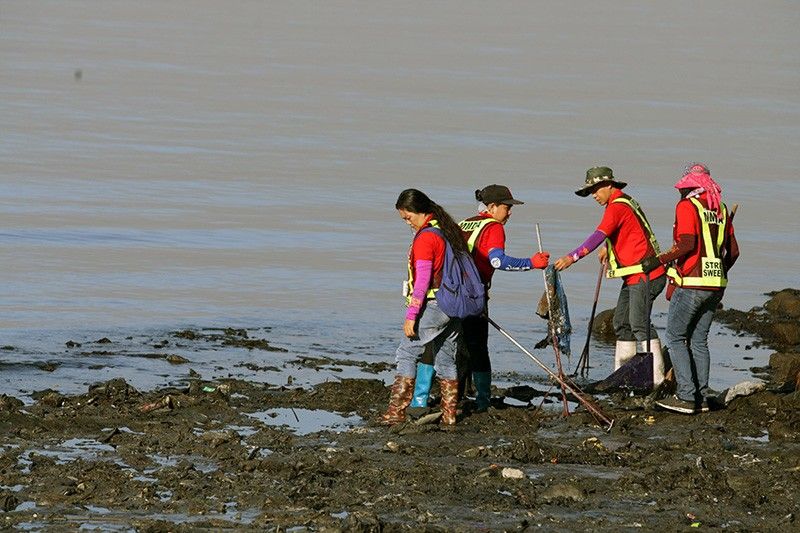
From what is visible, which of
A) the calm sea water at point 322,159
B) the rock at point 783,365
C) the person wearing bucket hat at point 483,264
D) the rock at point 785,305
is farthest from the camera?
the rock at point 785,305

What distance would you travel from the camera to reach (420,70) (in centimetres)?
4381

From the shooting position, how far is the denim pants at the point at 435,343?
12.1 metres

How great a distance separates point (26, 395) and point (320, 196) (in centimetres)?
1268

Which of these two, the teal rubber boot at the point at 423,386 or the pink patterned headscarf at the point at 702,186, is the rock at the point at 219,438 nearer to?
the teal rubber boot at the point at 423,386

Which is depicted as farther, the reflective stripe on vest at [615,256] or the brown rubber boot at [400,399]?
the reflective stripe on vest at [615,256]

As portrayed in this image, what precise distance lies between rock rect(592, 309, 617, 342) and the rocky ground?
3.31 meters

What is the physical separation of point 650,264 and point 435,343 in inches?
73.4

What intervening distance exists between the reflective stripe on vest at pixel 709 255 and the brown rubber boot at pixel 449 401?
1.90 metres

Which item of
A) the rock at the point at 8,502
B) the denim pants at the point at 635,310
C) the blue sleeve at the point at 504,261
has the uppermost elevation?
the blue sleeve at the point at 504,261

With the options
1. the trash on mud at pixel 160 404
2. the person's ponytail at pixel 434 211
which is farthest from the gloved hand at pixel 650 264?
the trash on mud at pixel 160 404

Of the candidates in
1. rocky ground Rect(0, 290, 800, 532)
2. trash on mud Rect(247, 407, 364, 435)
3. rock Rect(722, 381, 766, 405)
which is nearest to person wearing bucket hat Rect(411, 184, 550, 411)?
rocky ground Rect(0, 290, 800, 532)

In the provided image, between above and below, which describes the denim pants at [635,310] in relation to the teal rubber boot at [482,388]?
above

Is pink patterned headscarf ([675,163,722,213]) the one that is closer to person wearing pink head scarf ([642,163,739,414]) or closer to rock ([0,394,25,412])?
person wearing pink head scarf ([642,163,739,414])

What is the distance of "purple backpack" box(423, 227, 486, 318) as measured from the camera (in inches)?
472
